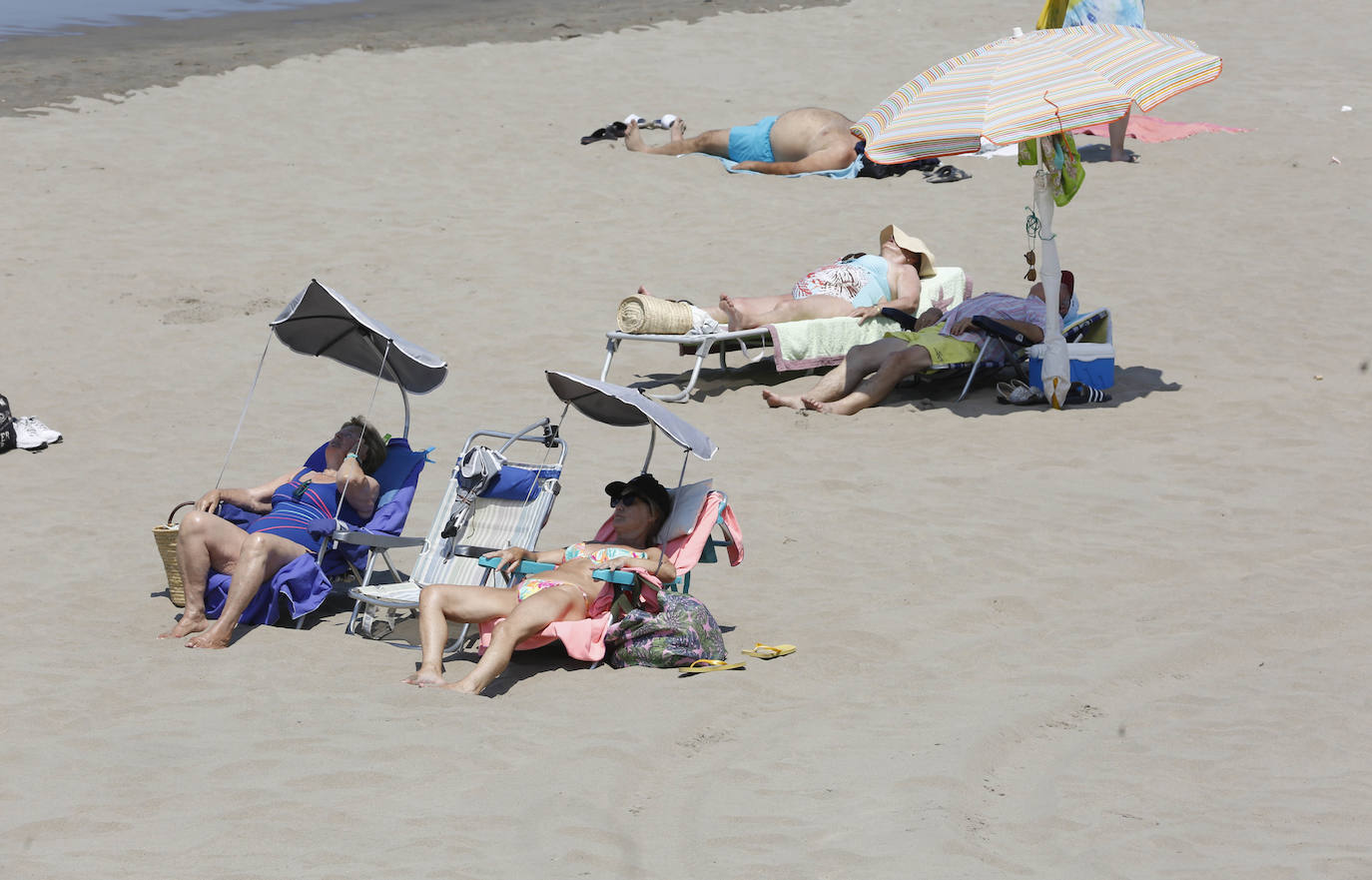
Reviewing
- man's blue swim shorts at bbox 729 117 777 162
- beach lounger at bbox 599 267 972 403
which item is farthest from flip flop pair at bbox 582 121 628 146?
beach lounger at bbox 599 267 972 403

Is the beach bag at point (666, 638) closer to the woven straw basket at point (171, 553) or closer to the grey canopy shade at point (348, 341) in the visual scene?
the grey canopy shade at point (348, 341)

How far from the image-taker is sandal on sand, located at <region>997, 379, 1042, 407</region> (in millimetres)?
8844

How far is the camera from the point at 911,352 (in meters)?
8.86

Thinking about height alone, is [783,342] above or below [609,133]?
below

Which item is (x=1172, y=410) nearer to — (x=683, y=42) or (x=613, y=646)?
(x=613, y=646)

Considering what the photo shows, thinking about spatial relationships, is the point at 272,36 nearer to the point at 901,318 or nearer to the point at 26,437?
the point at 26,437

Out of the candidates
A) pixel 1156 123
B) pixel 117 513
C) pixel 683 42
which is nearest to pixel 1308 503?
pixel 117 513

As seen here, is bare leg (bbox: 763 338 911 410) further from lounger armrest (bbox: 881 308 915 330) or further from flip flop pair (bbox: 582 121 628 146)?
flip flop pair (bbox: 582 121 628 146)

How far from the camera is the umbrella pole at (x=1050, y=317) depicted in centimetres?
855

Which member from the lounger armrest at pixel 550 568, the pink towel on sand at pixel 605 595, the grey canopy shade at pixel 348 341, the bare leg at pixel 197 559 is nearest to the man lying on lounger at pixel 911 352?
the grey canopy shade at pixel 348 341

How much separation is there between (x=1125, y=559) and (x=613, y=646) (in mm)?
2389

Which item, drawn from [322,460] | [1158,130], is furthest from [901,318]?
[1158,130]

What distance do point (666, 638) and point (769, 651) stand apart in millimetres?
404

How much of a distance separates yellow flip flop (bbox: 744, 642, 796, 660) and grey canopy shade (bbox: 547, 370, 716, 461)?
2.50 ft
